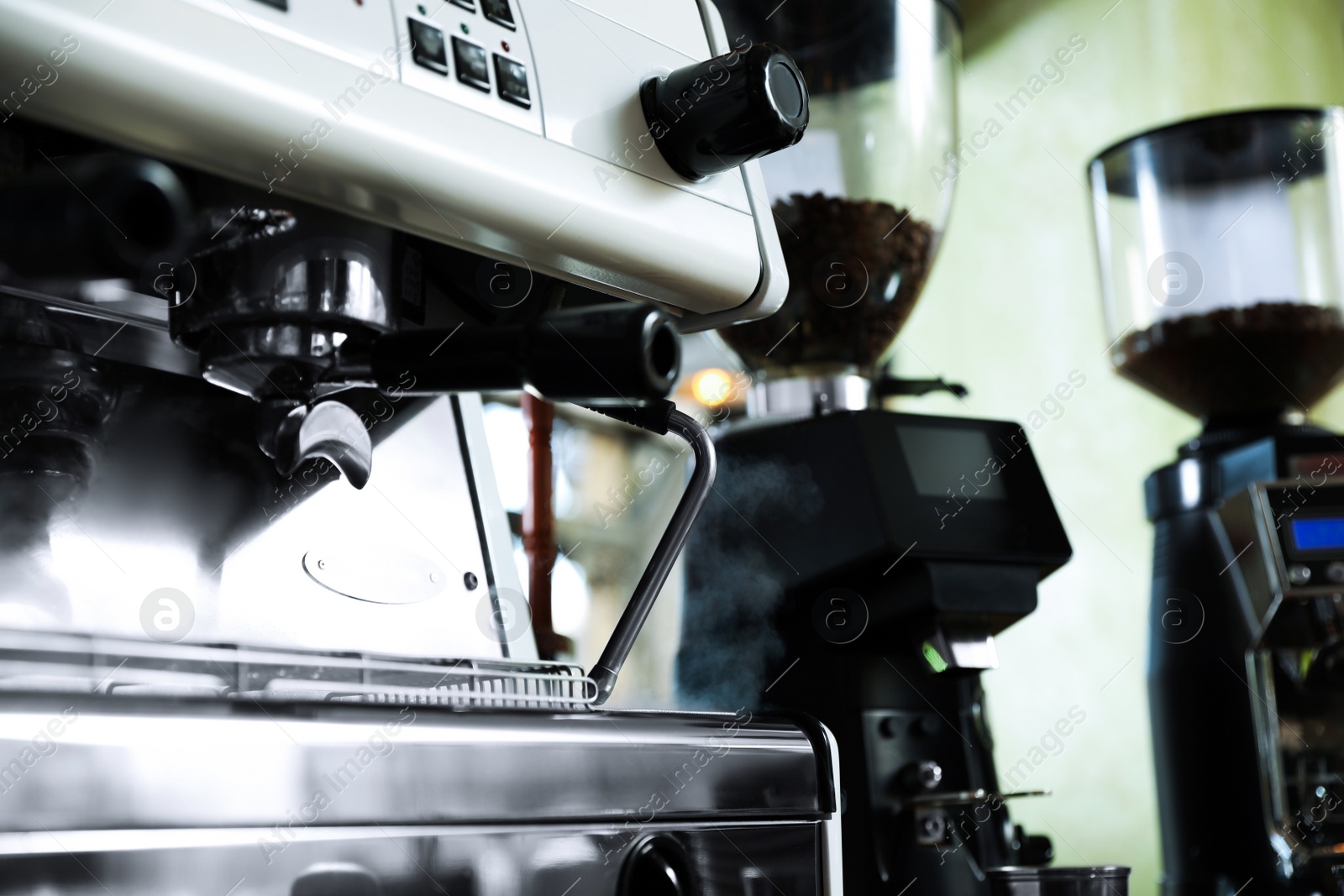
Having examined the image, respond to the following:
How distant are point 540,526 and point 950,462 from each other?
230 mm

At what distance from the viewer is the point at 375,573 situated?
1.52ft

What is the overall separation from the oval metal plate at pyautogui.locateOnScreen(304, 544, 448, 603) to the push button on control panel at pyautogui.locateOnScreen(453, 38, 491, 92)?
0.59 ft

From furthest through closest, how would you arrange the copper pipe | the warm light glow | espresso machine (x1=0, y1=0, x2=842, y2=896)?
the warm light glow < the copper pipe < espresso machine (x1=0, y1=0, x2=842, y2=896)

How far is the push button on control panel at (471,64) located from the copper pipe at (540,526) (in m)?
0.21

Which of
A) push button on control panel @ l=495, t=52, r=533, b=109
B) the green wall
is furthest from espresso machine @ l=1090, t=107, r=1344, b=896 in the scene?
push button on control panel @ l=495, t=52, r=533, b=109

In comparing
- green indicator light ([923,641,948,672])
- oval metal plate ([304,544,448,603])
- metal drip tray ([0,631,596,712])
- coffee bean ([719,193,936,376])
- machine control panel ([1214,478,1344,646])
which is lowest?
Answer: metal drip tray ([0,631,596,712])

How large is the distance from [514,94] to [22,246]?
0.17m

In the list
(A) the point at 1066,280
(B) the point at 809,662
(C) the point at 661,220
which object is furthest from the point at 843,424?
(A) the point at 1066,280

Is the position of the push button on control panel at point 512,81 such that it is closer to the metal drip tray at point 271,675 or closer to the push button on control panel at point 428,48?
the push button on control panel at point 428,48

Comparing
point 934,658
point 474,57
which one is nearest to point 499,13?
point 474,57

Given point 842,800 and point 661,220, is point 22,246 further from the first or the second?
point 842,800

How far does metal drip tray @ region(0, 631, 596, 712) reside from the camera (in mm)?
321

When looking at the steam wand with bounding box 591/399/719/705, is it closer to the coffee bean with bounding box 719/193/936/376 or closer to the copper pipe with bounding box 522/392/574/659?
the copper pipe with bounding box 522/392/574/659

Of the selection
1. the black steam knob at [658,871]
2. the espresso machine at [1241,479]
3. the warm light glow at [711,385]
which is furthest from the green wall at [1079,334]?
the black steam knob at [658,871]
